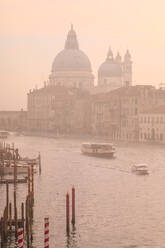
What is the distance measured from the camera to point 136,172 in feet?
128

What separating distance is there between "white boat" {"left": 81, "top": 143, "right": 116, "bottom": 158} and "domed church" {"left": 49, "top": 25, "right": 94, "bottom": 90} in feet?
215

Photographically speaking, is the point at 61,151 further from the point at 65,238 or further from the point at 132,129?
the point at 65,238

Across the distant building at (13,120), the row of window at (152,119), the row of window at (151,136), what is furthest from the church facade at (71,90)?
the row of window at (151,136)

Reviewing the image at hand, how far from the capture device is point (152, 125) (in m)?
71.4

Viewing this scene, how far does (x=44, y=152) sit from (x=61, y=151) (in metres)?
1.66

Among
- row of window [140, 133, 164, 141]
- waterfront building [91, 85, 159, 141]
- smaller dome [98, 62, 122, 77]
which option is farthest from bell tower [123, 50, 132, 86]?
row of window [140, 133, 164, 141]

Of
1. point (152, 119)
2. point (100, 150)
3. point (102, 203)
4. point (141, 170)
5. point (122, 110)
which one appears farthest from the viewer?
point (122, 110)

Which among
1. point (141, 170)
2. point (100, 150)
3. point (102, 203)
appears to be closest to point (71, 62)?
point (100, 150)

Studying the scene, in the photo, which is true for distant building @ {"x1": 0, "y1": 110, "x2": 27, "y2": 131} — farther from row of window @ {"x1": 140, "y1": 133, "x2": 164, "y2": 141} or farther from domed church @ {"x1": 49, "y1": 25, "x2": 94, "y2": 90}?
row of window @ {"x1": 140, "y1": 133, "x2": 164, "y2": 141}

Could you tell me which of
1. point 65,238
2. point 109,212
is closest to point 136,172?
point 109,212

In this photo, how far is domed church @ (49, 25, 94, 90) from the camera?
395 ft

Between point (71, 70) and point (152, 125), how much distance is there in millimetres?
50820

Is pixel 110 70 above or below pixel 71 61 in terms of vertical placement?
below

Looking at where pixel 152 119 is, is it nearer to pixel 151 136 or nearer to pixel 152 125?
pixel 152 125
